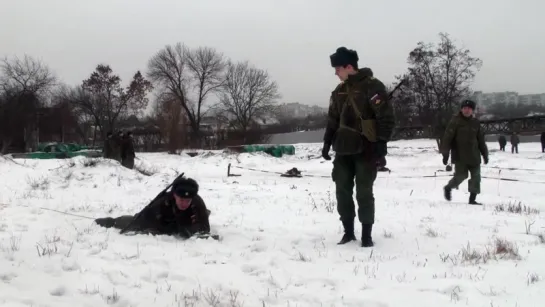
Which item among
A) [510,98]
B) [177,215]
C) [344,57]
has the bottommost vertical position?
[177,215]

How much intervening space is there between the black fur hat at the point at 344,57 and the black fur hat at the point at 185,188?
206 centimetres

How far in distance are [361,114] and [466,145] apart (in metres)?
4.60

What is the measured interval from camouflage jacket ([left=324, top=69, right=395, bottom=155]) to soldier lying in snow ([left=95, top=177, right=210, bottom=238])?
68.2 inches

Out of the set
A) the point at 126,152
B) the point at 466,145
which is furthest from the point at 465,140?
the point at 126,152

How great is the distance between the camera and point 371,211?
4.40 m

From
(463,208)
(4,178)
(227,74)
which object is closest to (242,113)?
(227,74)

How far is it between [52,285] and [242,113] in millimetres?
60577

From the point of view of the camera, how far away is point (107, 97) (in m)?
58.5

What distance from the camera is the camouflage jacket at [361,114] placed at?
4227mm

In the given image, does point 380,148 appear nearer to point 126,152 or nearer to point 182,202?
point 182,202

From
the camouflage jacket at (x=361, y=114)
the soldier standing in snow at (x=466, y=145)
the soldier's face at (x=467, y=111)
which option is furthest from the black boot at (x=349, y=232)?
the soldier's face at (x=467, y=111)

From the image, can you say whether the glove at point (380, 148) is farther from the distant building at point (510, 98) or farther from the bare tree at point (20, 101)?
the distant building at point (510, 98)

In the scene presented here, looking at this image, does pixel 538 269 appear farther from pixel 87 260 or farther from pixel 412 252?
pixel 87 260

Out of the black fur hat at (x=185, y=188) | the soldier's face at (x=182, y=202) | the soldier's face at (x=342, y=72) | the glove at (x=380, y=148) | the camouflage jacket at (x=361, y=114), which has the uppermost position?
the soldier's face at (x=342, y=72)
